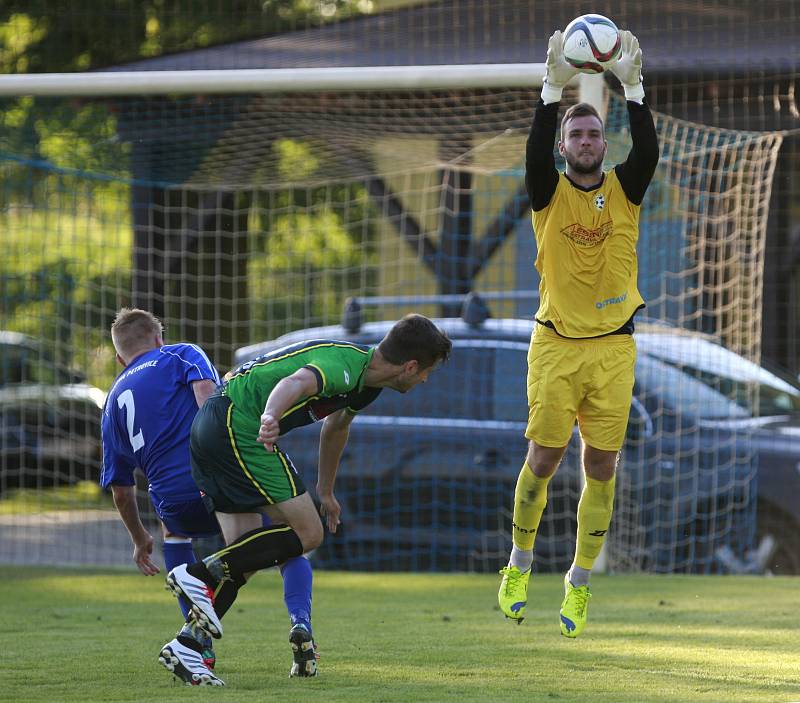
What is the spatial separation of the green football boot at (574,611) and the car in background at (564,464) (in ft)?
11.6

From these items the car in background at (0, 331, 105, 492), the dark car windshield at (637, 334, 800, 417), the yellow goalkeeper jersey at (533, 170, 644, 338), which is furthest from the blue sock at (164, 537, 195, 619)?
the car in background at (0, 331, 105, 492)

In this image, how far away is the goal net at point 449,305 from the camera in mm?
10367

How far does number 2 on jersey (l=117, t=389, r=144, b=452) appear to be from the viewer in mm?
6148

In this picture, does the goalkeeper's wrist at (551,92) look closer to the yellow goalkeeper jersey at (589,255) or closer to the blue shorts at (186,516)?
the yellow goalkeeper jersey at (589,255)

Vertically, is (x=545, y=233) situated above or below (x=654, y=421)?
above

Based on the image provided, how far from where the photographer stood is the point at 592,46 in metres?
5.92

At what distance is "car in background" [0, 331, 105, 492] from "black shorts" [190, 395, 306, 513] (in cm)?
932

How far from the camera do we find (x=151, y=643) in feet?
23.1

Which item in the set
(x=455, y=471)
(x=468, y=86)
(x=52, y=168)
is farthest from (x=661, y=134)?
(x=52, y=168)

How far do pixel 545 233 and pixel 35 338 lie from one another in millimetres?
12309

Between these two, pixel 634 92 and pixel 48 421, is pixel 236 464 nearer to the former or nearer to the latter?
pixel 634 92

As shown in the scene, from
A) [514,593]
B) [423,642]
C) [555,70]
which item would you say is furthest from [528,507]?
[555,70]

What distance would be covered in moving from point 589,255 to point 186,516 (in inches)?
83.6

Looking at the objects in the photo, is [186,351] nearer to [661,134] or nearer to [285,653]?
[285,653]
